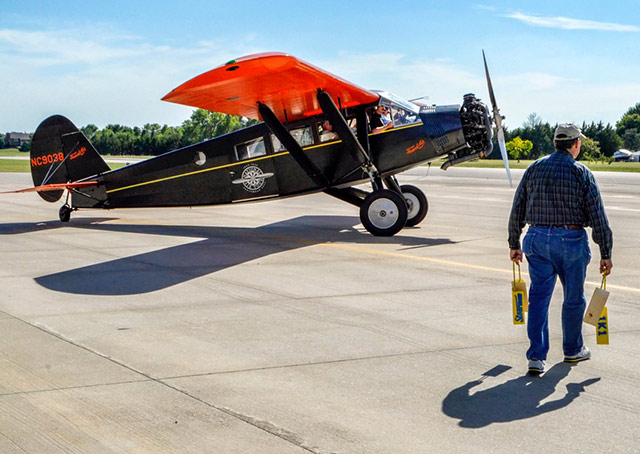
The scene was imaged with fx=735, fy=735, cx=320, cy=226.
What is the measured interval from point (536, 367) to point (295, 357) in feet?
5.89

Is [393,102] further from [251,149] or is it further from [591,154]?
[591,154]

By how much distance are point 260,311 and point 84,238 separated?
23.2ft

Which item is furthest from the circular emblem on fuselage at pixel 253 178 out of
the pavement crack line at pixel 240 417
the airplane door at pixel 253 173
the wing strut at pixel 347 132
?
the pavement crack line at pixel 240 417

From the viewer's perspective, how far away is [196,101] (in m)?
12.7

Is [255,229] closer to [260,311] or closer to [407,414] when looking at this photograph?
[260,311]

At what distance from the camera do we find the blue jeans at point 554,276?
5.28 m

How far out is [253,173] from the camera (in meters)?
14.5

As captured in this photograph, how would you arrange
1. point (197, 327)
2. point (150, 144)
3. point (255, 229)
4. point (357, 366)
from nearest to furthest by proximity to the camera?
point (357, 366) < point (197, 327) < point (255, 229) < point (150, 144)

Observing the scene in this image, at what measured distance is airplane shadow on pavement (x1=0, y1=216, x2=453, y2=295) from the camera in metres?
8.89

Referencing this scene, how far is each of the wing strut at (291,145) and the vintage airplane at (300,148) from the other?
19 millimetres

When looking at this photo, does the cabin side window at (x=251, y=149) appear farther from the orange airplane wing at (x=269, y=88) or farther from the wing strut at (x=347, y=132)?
the wing strut at (x=347, y=132)

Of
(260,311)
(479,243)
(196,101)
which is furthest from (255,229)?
(260,311)

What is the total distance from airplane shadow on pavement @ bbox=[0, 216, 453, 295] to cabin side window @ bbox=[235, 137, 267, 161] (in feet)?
4.86

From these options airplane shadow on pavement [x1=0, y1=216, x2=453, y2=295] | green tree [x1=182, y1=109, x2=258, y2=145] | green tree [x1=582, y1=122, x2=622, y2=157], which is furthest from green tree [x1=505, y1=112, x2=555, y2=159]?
airplane shadow on pavement [x1=0, y1=216, x2=453, y2=295]
